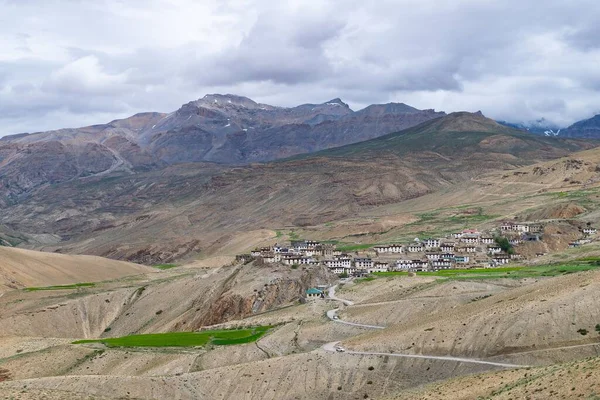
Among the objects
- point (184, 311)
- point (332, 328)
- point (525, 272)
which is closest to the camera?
point (332, 328)

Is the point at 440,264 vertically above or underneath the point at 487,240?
underneath

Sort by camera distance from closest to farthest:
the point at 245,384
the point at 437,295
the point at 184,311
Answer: the point at 245,384 → the point at 437,295 → the point at 184,311

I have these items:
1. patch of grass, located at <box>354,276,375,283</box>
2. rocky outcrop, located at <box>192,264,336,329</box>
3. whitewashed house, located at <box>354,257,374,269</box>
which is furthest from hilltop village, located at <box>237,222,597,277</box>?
patch of grass, located at <box>354,276,375,283</box>

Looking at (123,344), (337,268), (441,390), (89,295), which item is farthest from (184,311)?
(441,390)

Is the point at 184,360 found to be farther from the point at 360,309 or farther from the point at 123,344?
the point at 360,309

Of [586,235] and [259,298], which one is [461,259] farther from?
[259,298]

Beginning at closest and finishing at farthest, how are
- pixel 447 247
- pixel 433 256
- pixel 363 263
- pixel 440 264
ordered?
1. pixel 440 264
2. pixel 363 263
3. pixel 433 256
4. pixel 447 247

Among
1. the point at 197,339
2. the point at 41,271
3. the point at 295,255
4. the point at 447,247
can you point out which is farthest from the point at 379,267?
the point at 41,271

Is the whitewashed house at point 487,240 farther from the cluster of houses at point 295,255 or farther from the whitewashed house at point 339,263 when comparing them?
the whitewashed house at point 339,263
